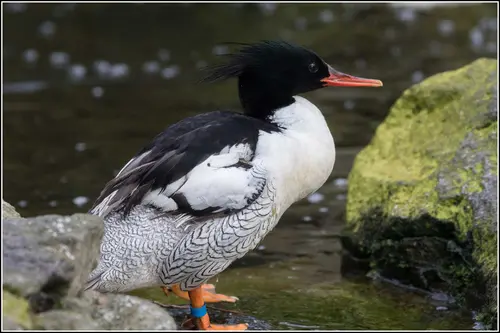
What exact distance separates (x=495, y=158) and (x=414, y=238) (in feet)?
2.46

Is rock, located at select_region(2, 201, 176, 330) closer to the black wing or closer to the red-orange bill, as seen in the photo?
the black wing

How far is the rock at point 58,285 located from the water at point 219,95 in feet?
5.49

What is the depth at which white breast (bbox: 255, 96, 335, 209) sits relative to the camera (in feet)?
15.4

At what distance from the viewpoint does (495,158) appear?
5738 millimetres

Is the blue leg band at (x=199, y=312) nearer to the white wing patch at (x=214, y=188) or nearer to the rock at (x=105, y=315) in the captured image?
the white wing patch at (x=214, y=188)

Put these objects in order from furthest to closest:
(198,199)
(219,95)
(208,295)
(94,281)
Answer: (219,95) < (208,295) < (198,199) < (94,281)

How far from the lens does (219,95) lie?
1141 cm

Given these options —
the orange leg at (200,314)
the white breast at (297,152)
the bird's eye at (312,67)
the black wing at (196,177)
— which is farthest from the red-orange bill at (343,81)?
the orange leg at (200,314)

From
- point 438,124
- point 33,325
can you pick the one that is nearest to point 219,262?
point 33,325

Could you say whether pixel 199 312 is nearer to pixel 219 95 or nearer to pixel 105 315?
pixel 105 315

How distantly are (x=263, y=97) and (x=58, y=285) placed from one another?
80.0 inches

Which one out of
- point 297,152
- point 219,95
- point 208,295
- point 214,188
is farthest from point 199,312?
point 219,95

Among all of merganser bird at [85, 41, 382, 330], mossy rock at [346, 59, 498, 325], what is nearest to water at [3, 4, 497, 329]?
mossy rock at [346, 59, 498, 325]

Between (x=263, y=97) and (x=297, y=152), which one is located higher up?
(x=263, y=97)
